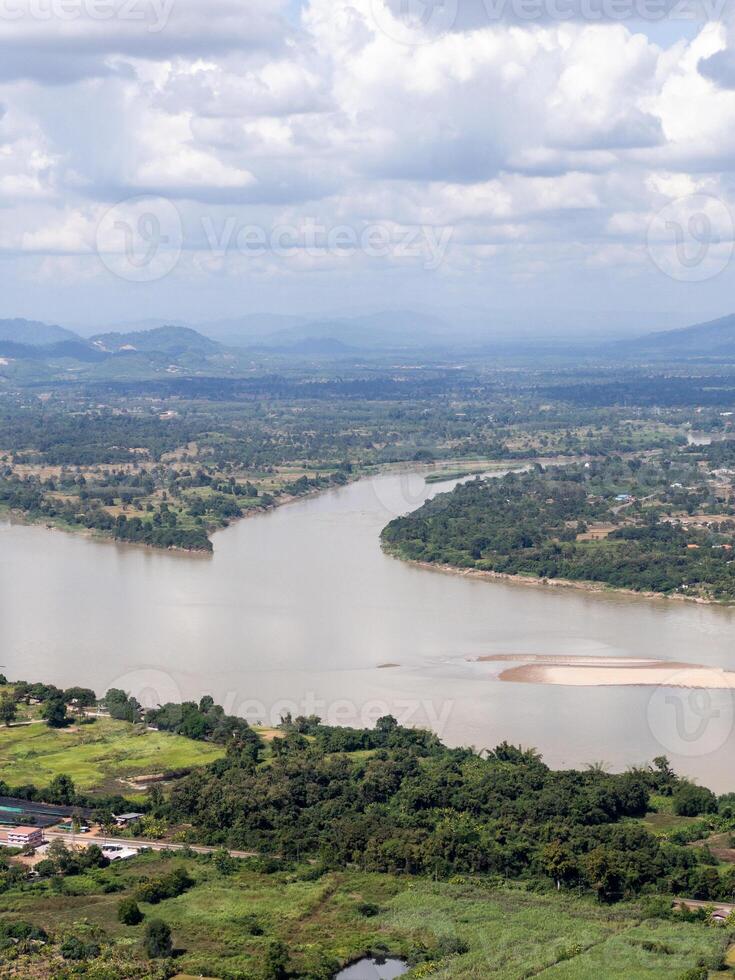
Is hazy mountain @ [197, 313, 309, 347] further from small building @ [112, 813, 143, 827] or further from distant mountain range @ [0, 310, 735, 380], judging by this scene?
small building @ [112, 813, 143, 827]

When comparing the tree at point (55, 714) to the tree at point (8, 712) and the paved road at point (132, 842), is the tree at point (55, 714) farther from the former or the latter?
the paved road at point (132, 842)

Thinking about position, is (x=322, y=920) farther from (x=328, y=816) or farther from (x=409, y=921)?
(x=328, y=816)

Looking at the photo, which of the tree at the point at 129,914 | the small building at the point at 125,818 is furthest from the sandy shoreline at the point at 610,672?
the tree at the point at 129,914

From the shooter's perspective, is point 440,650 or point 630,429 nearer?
point 440,650

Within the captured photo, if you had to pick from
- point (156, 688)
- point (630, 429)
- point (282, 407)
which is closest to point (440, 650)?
point (156, 688)

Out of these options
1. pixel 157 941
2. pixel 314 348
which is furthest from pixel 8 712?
pixel 314 348

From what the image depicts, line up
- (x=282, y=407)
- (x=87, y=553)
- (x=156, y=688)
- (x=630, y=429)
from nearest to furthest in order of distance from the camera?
(x=156, y=688) → (x=87, y=553) → (x=630, y=429) → (x=282, y=407)
